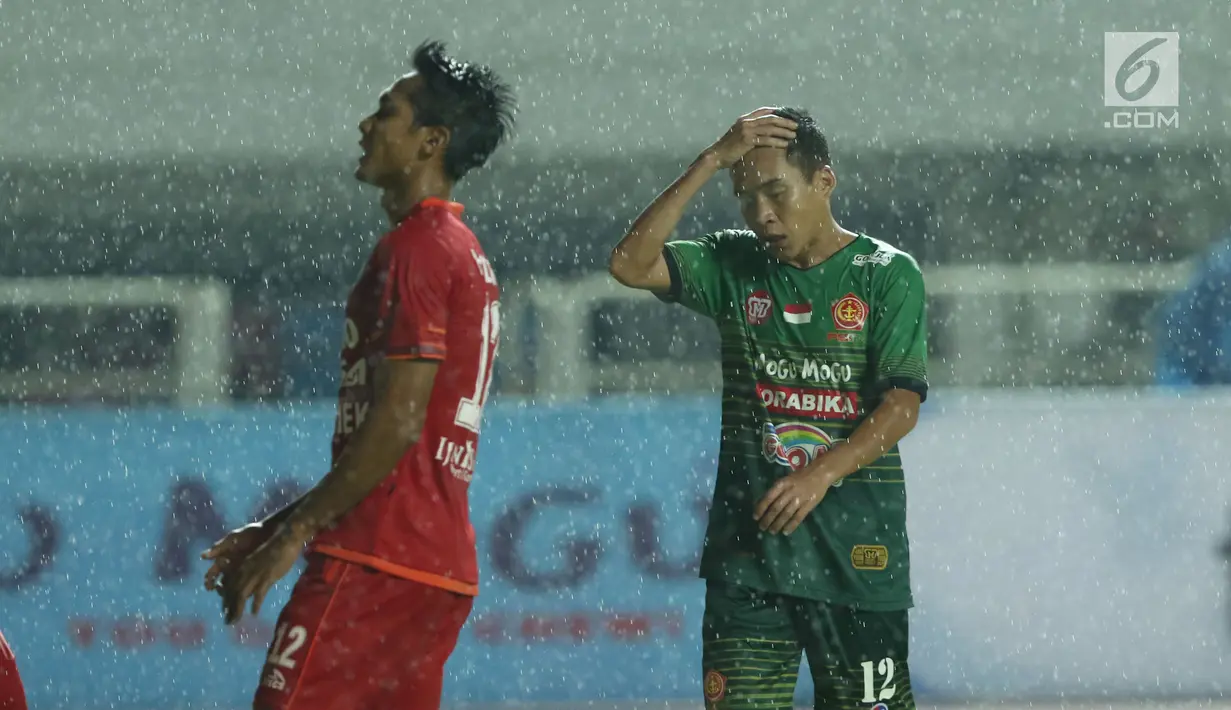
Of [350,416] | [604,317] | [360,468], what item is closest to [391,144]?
[350,416]

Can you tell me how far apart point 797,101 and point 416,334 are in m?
10.2

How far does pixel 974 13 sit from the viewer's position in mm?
13570

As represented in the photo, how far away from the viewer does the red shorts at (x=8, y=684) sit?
2.88 m

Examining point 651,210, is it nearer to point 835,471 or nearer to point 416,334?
point 835,471

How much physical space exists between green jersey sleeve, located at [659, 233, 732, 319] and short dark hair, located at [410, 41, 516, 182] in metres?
0.65

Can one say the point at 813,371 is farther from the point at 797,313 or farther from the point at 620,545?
the point at 620,545

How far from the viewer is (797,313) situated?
356 cm

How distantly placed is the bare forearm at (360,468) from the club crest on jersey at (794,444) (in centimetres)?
102

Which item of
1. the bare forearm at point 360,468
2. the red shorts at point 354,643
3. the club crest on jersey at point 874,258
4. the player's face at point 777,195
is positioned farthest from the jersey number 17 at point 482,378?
the club crest on jersey at point 874,258

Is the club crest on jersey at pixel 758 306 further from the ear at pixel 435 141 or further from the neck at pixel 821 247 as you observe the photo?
the ear at pixel 435 141

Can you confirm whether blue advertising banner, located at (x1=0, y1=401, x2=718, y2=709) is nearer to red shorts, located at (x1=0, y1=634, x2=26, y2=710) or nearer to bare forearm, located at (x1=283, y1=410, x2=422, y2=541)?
red shorts, located at (x1=0, y1=634, x2=26, y2=710)

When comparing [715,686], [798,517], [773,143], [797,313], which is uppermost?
[773,143]

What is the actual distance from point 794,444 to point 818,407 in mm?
90

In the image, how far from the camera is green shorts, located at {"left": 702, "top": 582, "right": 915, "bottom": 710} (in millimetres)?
3516
